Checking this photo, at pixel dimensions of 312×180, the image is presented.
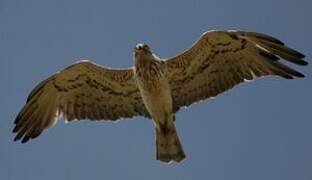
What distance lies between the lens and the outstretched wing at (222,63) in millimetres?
17047

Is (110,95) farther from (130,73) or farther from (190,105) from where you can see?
(190,105)

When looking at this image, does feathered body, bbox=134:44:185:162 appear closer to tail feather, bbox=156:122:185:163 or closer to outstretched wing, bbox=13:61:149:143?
tail feather, bbox=156:122:185:163

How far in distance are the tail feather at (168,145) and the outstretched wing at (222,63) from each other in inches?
34.9

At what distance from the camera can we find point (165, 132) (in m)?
17.0

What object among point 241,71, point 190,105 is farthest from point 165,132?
point 241,71

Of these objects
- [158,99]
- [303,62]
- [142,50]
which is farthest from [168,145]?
[303,62]

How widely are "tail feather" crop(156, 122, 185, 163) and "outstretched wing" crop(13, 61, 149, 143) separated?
3.15 feet

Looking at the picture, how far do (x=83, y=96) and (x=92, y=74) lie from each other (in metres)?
0.70

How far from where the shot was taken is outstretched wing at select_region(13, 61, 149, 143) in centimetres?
1781

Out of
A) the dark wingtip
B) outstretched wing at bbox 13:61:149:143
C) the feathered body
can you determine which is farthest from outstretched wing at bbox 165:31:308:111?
outstretched wing at bbox 13:61:149:143

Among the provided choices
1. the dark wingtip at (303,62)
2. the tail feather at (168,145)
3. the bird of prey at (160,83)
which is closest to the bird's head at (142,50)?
the bird of prey at (160,83)

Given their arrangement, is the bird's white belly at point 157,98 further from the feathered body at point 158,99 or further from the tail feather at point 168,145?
the tail feather at point 168,145

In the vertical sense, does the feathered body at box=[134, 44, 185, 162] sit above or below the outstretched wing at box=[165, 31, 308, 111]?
below

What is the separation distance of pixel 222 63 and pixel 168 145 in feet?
7.94
